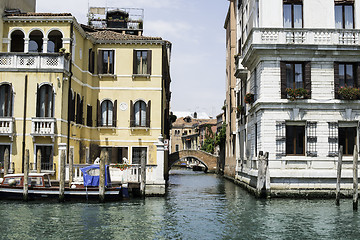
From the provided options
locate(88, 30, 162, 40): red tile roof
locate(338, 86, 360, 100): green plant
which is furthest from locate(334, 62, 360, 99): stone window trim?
locate(88, 30, 162, 40): red tile roof

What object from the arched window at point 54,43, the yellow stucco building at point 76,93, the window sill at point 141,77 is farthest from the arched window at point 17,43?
the window sill at point 141,77

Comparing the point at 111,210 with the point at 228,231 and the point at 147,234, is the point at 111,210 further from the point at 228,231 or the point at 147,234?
Result: the point at 228,231

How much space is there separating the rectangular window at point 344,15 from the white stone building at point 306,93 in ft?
0.58

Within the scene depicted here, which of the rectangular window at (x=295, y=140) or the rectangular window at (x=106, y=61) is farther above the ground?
the rectangular window at (x=106, y=61)

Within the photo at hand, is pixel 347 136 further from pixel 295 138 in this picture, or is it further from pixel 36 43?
pixel 36 43

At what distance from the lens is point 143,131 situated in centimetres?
2317

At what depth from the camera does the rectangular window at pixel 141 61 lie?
23.4 meters

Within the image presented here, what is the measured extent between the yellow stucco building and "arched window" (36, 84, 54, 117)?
4 centimetres

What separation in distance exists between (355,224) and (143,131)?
12.9 meters

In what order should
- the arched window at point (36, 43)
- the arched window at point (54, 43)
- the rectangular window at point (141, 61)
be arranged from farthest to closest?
the rectangular window at point (141, 61) → the arched window at point (36, 43) → the arched window at point (54, 43)

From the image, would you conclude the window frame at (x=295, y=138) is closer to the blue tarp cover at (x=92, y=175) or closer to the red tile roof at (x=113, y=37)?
the blue tarp cover at (x=92, y=175)

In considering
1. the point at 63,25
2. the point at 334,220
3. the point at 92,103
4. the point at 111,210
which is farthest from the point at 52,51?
the point at 334,220

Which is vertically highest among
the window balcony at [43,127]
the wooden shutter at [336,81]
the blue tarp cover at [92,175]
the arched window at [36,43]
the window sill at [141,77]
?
the arched window at [36,43]

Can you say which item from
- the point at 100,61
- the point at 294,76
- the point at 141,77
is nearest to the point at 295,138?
the point at 294,76
